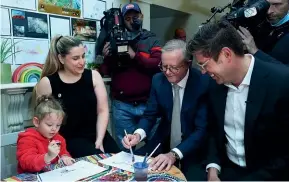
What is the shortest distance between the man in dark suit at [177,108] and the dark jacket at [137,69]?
54 centimetres

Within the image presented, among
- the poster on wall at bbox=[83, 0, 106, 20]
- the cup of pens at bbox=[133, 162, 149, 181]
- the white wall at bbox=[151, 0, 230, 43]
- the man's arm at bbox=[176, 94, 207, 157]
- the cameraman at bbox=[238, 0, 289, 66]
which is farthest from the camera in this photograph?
the white wall at bbox=[151, 0, 230, 43]

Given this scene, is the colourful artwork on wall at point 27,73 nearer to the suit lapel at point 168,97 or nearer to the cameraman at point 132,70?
the cameraman at point 132,70

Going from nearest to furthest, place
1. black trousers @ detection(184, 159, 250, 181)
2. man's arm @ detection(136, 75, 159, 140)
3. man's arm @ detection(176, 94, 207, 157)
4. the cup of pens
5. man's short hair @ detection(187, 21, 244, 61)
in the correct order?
the cup of pens → man's short hair @ detection(187, 21, 244, 61) → black trousers @ detection(184, 159, 250, 181) → man's arm @ detection(176, 94, 207, 157) → man's arm @ detection(136, 75, 159, 140)

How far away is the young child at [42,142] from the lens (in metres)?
1.29

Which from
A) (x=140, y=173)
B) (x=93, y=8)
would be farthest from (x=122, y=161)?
(x=93, y=8)

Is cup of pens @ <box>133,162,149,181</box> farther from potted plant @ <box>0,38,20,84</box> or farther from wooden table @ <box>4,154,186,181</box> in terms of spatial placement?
potted plant @ <box>0,38,20,84</box>

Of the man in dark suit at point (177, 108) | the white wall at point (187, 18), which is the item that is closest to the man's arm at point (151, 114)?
the man in dark suit at point (177, 108)

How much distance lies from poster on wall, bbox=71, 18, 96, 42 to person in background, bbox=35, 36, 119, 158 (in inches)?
22.3

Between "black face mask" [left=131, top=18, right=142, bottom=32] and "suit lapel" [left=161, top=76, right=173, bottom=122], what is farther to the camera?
"black face mask" [left=131, top=18, right=142, bottom=32]

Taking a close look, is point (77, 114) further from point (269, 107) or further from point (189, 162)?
point (269, 107)

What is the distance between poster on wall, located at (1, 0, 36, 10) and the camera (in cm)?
196

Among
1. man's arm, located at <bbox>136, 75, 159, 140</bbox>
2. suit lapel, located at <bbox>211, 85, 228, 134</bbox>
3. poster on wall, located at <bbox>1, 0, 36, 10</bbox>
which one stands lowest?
man's arm, located at <bbox>136, 75, 159, 140</bbox>

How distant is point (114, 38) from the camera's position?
229cm

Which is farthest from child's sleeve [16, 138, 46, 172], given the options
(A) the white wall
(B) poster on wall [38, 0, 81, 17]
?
(A) the white wall
